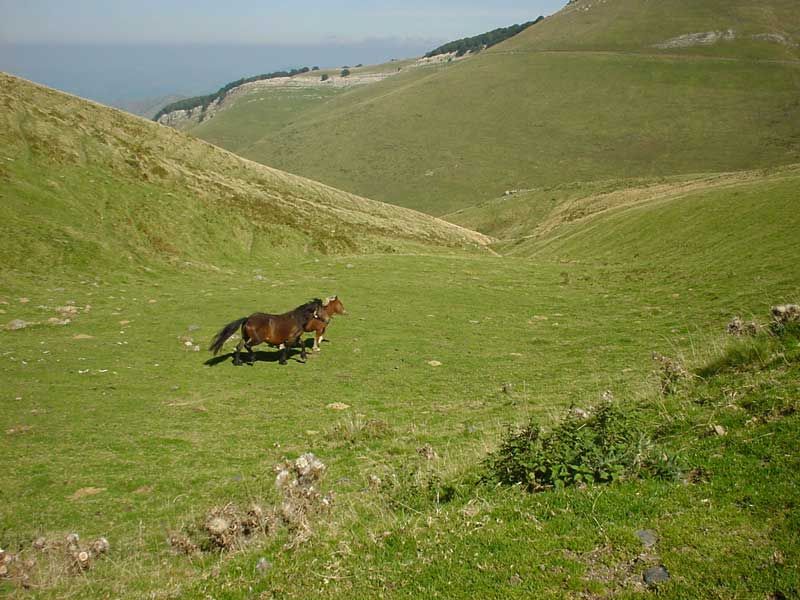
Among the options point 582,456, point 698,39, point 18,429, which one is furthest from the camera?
point 698,39

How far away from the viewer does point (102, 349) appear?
18.5m

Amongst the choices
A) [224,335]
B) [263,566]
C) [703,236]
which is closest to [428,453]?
[263,566]

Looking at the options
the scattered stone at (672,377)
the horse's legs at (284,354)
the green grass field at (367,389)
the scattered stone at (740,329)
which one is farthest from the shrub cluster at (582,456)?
the horse's legs at (284,354)

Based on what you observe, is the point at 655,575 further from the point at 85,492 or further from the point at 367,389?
the point at 367,389

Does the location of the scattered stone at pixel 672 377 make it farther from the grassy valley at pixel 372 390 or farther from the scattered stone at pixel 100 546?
the scattered stone at pixel 100 546

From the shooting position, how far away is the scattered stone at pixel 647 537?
5293mm

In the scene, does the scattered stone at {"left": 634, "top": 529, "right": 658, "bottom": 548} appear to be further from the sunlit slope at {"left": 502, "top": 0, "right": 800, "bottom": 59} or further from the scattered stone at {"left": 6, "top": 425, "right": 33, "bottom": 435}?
the sunlit slope at {"left": 502, "top": 0, "right": 800, "bottom": 59}

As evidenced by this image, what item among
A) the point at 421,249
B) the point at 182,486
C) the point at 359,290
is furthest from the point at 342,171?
the point at 182,486

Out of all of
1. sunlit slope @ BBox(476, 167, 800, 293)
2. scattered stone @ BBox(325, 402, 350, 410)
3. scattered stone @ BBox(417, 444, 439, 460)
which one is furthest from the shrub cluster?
sunlit slope @ BBox(476, 167, 800, 293)

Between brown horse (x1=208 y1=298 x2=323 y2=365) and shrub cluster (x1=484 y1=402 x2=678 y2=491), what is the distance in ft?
38.3

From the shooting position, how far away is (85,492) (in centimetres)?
959

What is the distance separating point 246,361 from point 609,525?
14703mm

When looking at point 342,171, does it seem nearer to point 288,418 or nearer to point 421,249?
point 421,249

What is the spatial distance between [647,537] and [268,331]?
1426 centimetres
